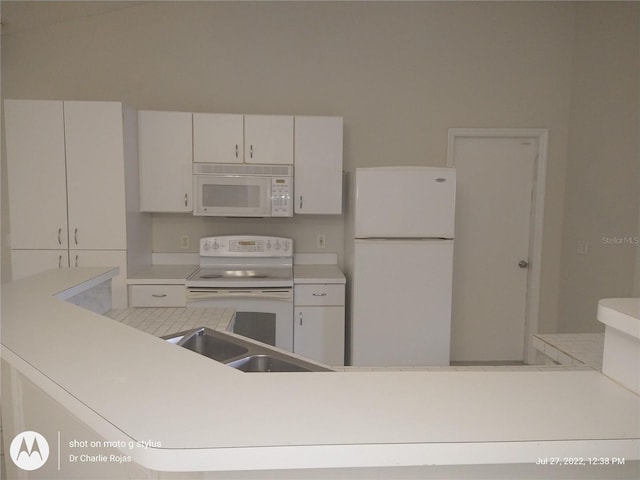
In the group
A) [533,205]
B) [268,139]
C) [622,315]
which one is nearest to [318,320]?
[268,139]

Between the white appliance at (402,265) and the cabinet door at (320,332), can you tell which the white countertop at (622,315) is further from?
the cabinet door at (320,332)

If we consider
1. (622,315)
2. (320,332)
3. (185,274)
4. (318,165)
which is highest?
(318,165)

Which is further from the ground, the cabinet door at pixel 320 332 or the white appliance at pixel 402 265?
the white appliance at pixel 402 265

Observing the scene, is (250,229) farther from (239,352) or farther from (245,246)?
(239,352)

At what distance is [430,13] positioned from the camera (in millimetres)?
3318

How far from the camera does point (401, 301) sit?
280 cm

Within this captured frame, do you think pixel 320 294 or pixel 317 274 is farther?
pixel 317 274

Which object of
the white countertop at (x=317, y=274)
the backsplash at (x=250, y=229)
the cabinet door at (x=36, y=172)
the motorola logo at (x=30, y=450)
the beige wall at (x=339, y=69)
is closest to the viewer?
the motorola logo at (x=30, y=450)

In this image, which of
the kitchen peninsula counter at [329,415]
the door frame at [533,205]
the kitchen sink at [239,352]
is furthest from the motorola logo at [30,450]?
the door frame at [533,205]

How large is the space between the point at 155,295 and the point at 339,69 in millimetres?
2247

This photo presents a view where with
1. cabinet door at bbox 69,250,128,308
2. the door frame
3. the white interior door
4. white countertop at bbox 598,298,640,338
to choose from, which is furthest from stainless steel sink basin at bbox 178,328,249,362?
the door frame

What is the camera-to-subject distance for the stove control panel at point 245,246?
3260mm

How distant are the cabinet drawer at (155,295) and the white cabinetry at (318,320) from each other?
83cm

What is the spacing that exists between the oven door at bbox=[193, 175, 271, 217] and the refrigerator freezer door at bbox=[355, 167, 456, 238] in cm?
74
